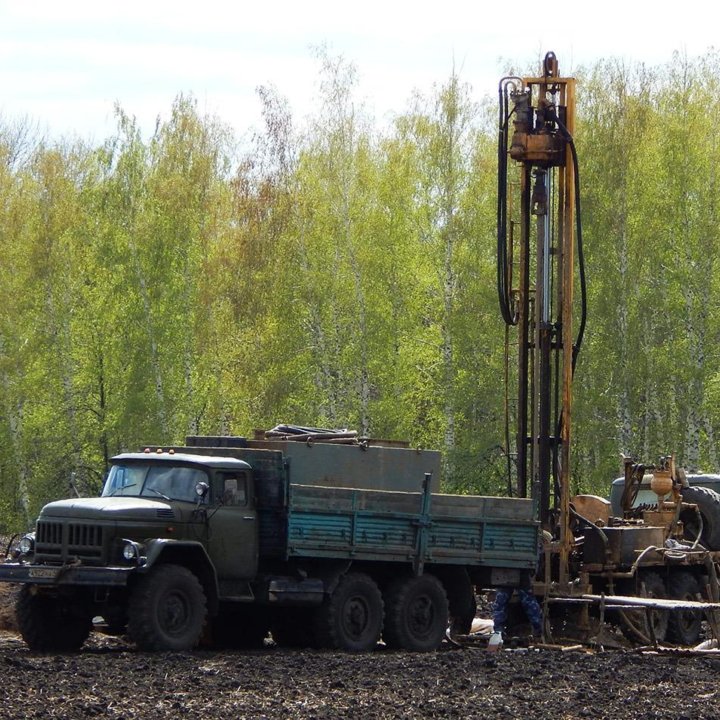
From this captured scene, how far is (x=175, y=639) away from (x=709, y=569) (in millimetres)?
8046

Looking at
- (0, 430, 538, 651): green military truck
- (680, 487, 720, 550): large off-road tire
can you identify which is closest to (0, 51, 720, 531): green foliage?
(680, 487, 720, 550): large off-road tire

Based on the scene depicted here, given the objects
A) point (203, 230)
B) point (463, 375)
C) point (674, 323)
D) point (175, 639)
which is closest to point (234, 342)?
point (203, 230)

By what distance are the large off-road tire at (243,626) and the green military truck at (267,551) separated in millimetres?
16

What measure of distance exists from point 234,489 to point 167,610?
5.51ft

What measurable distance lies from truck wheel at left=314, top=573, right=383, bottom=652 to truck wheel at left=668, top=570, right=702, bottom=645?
4.08 meters

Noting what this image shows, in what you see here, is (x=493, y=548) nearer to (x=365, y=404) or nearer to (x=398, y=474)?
(x=398, y=474)

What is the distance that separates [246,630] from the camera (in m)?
18.1

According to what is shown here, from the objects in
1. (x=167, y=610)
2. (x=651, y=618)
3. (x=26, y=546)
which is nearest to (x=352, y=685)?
(x=167, y=610)

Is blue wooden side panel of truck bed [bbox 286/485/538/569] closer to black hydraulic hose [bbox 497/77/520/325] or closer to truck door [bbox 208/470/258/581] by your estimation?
truck door [bbox 208/470/258/581]

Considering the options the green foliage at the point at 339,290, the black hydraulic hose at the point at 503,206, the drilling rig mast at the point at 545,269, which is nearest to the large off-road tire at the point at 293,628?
the drilling rig mast at the point at 545,269

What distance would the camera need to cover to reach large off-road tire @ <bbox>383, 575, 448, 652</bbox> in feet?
58.3

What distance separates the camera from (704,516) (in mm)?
21906

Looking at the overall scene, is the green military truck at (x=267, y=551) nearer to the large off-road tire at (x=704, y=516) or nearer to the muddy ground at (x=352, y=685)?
the muddy ground at (x=352, y=685)

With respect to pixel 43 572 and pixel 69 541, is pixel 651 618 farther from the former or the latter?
pixel 43 572
